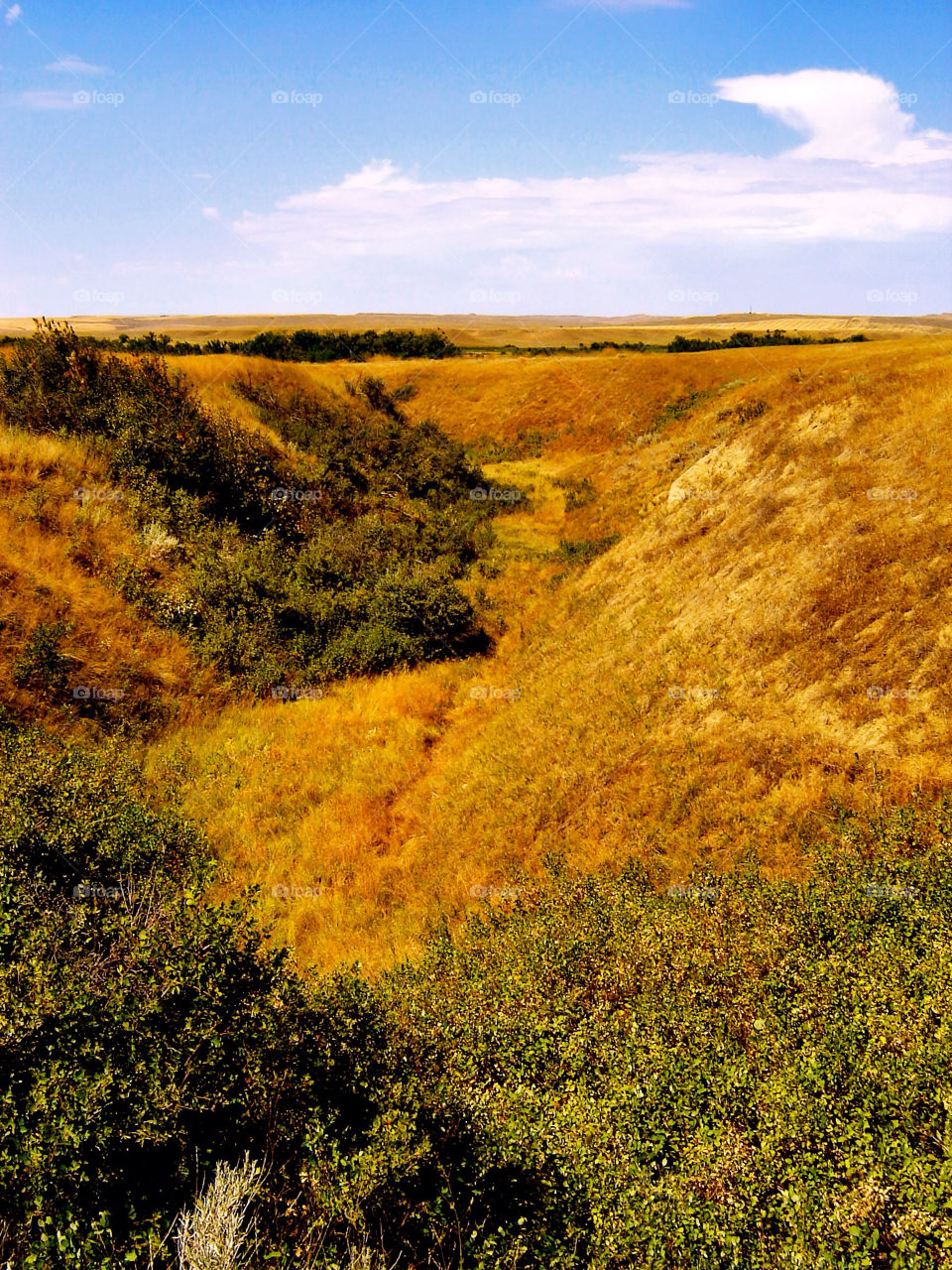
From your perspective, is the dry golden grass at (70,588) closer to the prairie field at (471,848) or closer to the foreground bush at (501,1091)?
the prairie field at (471,848)

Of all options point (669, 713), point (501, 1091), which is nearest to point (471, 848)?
point (669, 713)

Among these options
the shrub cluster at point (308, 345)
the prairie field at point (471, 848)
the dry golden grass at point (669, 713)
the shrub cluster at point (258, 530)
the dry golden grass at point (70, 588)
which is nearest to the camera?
the prairie field at point (471, 848)

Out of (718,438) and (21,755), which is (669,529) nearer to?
(718,438)

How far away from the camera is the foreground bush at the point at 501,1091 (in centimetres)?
407

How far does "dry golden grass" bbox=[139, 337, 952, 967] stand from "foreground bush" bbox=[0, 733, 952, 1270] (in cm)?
266

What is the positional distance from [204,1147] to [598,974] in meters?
3.58

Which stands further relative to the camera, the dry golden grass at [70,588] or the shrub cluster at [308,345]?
the shrub cluster at [308,345]

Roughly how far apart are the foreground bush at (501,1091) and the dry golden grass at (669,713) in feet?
8.74

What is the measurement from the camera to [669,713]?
12.2 metres

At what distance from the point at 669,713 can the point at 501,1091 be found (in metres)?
7.87

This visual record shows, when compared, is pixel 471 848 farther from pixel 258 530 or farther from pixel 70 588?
pixel 258 530

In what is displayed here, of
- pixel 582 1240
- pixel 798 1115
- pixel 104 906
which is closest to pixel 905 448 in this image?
pixel 798 1115

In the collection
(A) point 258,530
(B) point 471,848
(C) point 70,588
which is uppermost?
(A) point 258,530

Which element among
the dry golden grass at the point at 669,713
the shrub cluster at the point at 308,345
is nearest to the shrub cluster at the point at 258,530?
the dry golden grass at the point at 669,713
